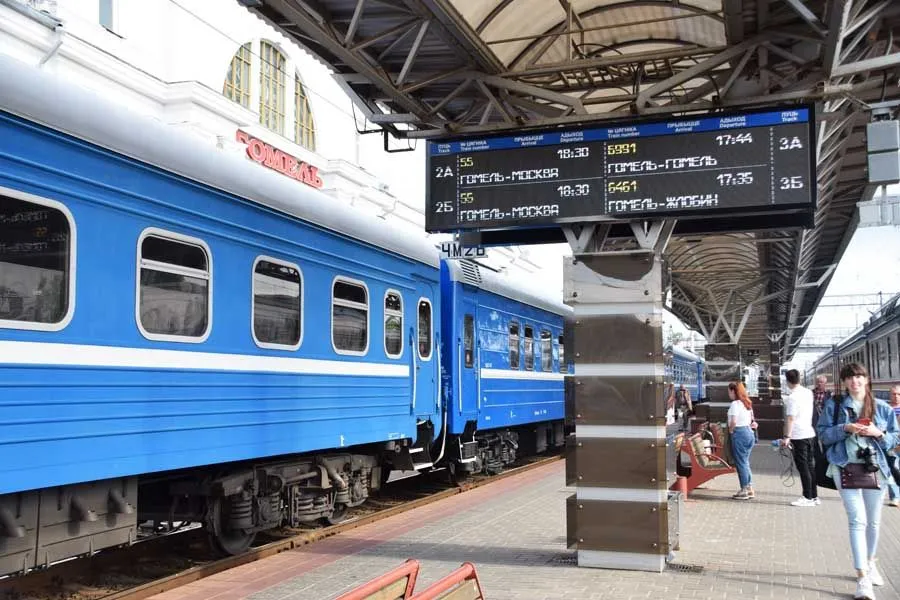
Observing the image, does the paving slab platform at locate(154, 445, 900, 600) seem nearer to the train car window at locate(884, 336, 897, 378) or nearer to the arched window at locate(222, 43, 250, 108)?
the train car window at locate(884, 336, 897, 378)

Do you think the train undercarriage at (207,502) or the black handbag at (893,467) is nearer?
the train undercarriage at (207,502)

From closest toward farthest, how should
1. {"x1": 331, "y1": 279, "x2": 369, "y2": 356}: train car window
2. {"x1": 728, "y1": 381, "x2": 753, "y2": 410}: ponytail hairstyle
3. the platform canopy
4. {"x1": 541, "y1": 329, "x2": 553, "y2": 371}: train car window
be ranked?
the platform canopy, {"x1": 331, "y1": 279, "x2": 369, "y2": 356}: train car window, {"x1": 728, "y1": 381, "x2": 753, "y2": 410}: ponytail hairstyle, {"x1": 541, "y1": 329, "x2": 553, "y2": 371}: train car window

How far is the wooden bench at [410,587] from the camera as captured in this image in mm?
3470

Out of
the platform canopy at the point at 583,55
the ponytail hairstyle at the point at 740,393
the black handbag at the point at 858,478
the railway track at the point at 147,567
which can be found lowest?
the railway track at the point at 147,567

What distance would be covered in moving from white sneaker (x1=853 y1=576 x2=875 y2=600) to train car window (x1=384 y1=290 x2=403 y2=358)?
205 inches

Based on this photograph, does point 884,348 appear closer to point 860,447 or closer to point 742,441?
point 742,441

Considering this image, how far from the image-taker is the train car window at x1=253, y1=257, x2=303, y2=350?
7.46m

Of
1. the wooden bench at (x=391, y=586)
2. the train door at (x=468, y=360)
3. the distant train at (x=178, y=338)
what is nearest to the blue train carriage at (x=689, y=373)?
the train door at (x=468, y=360)

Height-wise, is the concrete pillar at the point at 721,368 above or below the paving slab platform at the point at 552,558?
above

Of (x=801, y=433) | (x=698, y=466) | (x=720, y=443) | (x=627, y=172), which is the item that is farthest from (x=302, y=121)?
(x=627, y=172)

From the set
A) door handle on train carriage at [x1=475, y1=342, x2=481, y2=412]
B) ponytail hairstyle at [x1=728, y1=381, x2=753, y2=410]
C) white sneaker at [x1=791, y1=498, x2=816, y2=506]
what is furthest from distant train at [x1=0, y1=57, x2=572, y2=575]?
white sneaker at [x1=791, y1=498, x2=816, y2=506]

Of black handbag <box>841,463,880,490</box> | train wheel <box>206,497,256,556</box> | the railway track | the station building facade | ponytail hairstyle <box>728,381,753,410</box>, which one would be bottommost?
the railway track

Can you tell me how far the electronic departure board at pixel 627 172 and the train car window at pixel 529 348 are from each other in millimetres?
8234

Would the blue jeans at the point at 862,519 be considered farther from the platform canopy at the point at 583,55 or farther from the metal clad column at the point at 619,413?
the platform canopy at the point at 583,55
